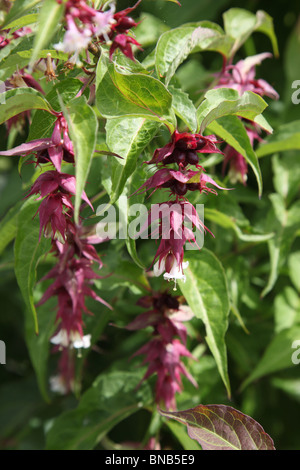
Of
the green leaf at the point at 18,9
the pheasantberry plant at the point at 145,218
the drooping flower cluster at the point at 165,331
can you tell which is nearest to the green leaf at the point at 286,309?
the pheasantberry plant at the point at 145,218

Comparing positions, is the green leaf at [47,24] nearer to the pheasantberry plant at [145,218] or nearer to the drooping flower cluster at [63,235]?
the pheasantberry plant at [145,218]

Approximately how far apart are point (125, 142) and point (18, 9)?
0.76ft

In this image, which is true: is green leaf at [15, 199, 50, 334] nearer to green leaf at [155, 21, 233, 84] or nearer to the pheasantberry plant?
the pheasantberry plant

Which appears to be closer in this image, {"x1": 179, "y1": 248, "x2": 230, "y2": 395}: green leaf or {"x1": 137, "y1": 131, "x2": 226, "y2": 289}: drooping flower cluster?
{"x1": 137, "y1": 131, "x2": 226, "y2": 289}: drooping flower cluster

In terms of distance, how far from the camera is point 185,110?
0.84 m

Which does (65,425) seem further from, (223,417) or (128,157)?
(128,157)

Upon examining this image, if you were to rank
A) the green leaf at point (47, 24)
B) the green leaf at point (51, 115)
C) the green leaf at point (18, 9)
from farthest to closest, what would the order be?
the green leaf at point (51, 115), the green leaf at point (18, 9), the green leaf at point (47, 24)

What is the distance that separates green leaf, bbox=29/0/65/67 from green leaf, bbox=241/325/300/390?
2.96 ft

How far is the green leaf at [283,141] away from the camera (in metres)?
1.14

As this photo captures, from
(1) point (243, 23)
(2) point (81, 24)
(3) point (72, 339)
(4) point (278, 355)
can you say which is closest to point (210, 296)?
(3) point (72, 339)

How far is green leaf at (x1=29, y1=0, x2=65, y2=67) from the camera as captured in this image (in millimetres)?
594

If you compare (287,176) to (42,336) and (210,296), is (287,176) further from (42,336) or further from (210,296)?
(42,336)

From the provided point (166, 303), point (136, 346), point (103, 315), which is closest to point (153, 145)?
point (166, 303)

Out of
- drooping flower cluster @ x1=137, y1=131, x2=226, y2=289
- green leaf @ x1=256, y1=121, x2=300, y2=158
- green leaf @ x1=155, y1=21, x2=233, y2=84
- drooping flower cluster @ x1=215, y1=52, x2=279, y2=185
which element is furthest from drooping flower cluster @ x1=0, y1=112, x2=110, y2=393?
green leaf @ x1=256, y1=121, x2=300, y2=158
